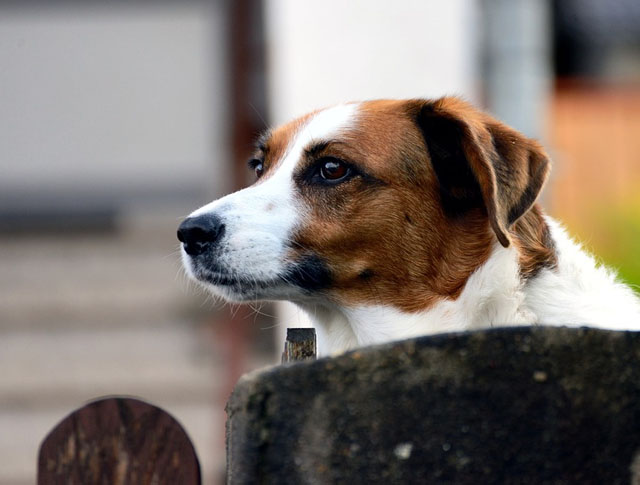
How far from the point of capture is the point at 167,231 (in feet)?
26.9

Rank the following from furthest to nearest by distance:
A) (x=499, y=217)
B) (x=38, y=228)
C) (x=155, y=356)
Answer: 1. (x=38, y=228)
2. (x=155, y=356)
3. (x=499, y=217)

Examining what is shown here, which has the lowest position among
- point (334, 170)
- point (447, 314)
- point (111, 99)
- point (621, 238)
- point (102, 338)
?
point (102, 338)

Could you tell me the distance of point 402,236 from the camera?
304 cm

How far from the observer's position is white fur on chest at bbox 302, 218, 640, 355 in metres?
2.75

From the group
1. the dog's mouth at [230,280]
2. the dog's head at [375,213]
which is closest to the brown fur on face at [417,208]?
the dog's head at [375,213]

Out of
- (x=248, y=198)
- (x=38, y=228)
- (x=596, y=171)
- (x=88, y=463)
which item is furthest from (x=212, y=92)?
(x=88, y=463)

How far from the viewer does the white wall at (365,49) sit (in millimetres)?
6348

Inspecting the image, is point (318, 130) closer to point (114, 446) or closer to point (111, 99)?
point (114, 446)

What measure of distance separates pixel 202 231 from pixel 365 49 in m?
3.63

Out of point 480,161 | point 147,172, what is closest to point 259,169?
point 480,161

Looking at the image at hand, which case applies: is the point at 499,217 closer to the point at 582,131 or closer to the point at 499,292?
the point at 499,292

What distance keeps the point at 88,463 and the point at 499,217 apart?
3.80 feet

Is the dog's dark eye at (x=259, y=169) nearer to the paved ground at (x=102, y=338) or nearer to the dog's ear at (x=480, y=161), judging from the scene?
the dog's ear at (x=480, y=161)

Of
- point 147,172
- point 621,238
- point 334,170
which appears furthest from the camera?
point 147,172
